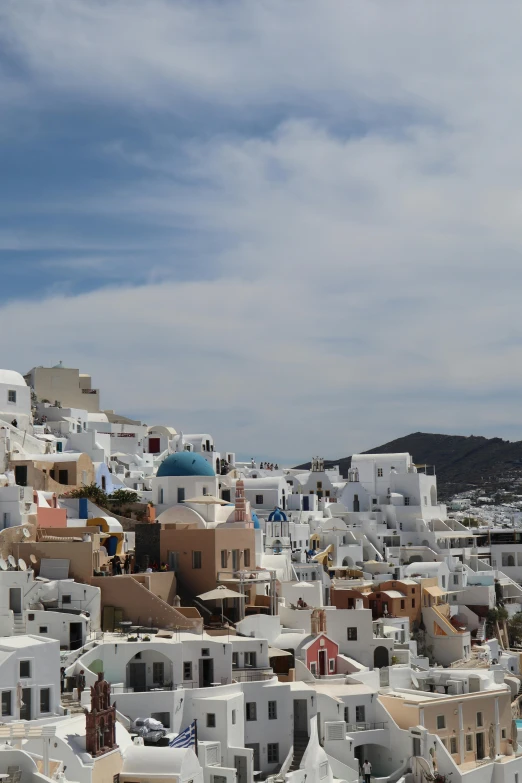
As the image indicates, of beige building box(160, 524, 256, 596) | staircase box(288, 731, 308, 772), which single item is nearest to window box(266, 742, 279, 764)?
staircase box(288, 731, 308, 772)

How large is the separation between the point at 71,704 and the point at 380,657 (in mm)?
17758

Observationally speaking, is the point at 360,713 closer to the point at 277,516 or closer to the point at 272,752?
the point at 272,752

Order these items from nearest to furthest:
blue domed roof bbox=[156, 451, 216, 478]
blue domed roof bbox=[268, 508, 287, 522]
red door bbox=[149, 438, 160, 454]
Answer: blue domed roof bbox=[156, 451, 216, 478]
blue domed roof bbox=[268, 508, 287, 522]
red door bbox=[149, 438, 160, 454]

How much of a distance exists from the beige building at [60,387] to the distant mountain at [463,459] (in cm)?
7533

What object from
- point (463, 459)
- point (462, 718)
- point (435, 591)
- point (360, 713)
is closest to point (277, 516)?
point (435, 591)

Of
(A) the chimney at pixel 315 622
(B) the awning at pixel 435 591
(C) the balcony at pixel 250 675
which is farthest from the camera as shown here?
(B) the awning at pixel 435 591

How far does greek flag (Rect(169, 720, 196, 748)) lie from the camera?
35.4 meters

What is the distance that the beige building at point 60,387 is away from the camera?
80062mm

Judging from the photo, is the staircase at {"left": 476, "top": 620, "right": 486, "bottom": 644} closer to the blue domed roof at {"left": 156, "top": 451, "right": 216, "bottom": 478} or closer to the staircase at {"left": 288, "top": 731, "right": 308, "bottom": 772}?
the blue domed roof at {"left": 156, "top": 451, "right": 216, "bottom": 478}

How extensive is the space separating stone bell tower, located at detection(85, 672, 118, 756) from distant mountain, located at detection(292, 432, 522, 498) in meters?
122

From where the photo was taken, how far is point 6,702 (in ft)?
112

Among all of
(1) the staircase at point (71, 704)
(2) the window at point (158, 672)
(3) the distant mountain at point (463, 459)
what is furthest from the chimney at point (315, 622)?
(3) the distant mountain at point (463, 459)

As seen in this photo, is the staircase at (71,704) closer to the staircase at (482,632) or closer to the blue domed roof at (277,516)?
the blue domed roof at (277,516)

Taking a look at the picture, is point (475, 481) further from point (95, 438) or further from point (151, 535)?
point (151, 535)
